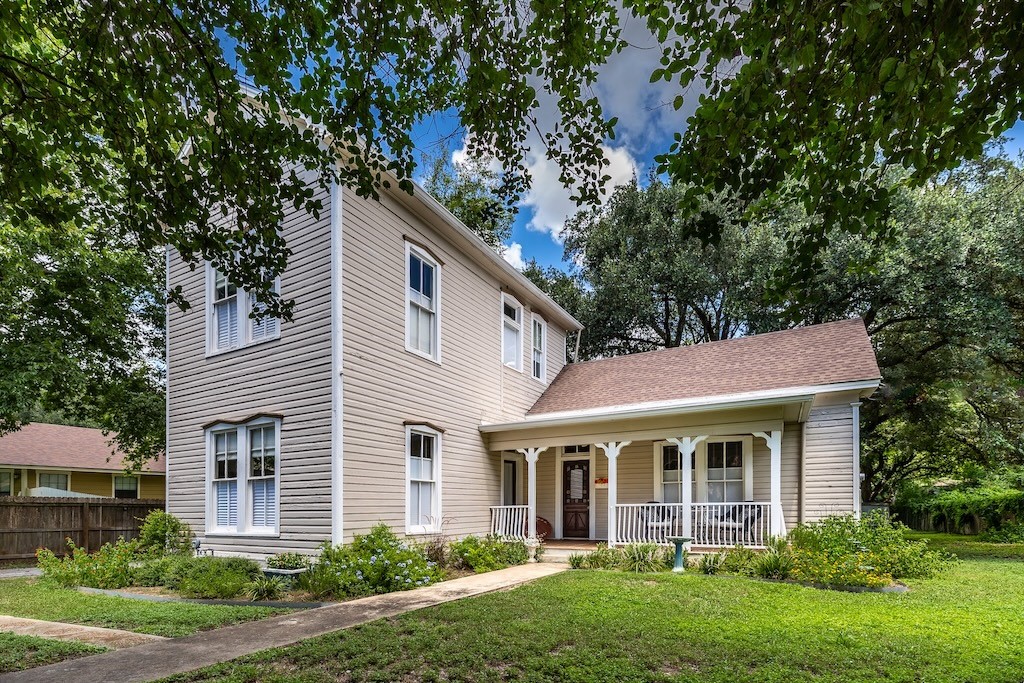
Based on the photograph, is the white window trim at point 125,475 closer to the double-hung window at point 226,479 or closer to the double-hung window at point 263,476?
the double-hung window at point 226,479

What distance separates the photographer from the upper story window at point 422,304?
1205cm

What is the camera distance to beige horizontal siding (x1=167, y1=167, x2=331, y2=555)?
394 inches

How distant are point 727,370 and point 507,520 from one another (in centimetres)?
607

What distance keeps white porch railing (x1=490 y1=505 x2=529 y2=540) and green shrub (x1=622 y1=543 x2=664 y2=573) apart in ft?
10.3

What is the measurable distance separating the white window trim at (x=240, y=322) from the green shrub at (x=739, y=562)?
816cm

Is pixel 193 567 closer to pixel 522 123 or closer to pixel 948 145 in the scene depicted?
pixel 522 123

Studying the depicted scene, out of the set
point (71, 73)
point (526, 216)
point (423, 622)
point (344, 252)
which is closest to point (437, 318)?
point (344, 252)

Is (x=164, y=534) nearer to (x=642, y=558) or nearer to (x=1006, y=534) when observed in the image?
(x=642, y=558)

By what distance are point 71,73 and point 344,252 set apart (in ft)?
16.8

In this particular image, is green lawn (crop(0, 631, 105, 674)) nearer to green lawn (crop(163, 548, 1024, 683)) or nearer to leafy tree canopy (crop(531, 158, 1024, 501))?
green lawn (crop(163, 548, 1024, 683))

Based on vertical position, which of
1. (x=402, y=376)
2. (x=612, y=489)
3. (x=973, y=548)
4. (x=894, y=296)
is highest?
(x=894, y=296)

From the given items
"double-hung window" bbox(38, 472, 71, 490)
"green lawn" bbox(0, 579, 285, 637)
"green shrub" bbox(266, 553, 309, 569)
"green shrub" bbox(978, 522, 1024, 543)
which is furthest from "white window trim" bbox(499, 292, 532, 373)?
"double-hung window" bbox(38, 472, 71, 490)

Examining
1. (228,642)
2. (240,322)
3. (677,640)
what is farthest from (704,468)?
(228,642)

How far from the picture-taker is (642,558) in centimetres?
1084
